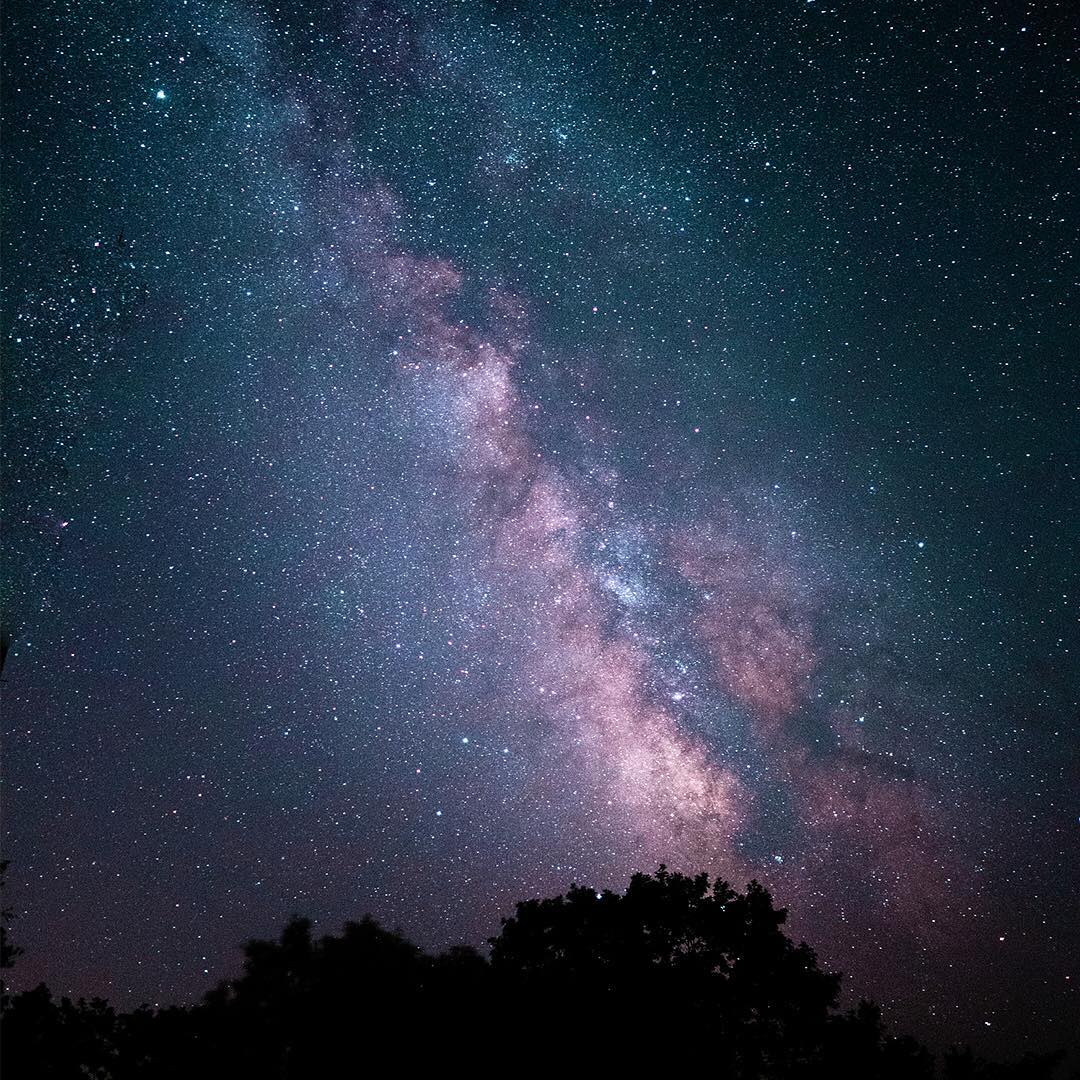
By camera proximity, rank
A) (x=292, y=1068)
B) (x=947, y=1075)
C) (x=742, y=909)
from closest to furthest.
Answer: (x=292, y=1068)
(x=947, y=1075)
(x=742, y=909)

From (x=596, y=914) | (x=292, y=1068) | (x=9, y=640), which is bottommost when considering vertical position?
(x=292, y=1068)

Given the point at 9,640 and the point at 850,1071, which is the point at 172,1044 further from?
the point at 850,1071

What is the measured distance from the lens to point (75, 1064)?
12.0 meters

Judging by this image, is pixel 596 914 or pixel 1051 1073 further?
pixel 596 914

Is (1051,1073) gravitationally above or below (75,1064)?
above

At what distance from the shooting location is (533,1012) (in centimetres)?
1188

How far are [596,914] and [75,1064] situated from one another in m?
9.07

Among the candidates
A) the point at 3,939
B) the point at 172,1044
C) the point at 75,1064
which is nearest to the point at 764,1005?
the point at 172,1044

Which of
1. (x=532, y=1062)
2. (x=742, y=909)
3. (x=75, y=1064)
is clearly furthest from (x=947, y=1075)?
(x=75, y=1064)

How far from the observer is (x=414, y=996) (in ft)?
38.5

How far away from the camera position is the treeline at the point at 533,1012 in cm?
1108

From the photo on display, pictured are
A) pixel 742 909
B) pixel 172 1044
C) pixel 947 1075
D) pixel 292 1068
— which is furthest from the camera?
pixel 742 909

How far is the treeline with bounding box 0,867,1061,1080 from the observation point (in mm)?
11078

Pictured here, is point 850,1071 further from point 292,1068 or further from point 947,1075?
point 292,1068
